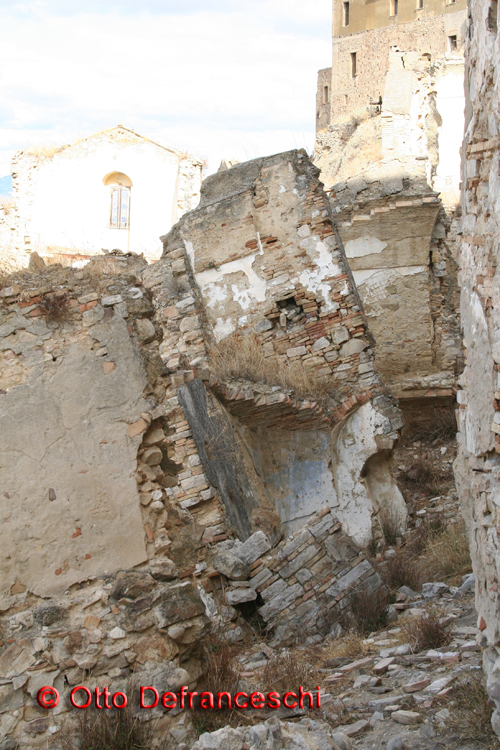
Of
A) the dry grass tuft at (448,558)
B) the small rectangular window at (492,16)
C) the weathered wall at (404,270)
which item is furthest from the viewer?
the weathered wall at (404,270)

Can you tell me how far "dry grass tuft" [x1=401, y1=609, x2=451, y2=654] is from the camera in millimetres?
4289

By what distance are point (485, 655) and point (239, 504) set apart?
3373 mm

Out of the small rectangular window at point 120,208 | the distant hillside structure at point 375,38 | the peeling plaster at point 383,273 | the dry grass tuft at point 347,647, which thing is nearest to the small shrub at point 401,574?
the dry grass tuft at point 347,647

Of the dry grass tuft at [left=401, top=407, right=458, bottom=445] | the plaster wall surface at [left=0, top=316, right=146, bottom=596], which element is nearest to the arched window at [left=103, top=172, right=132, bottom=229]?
the dry grass tuft at [left=401, top=407, right=458, bottom=445]

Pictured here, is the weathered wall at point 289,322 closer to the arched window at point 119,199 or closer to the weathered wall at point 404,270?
the weathered wall at point 404,270

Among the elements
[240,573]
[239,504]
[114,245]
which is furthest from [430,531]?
[114,245]

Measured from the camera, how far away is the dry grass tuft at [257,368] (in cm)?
806

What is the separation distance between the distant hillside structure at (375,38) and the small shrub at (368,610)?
31.8m

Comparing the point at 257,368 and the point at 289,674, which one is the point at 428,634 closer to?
the point at 289,674

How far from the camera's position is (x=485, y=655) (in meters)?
3.29

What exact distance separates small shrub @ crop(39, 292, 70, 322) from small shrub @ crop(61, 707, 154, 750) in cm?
290

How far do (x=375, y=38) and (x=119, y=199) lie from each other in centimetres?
2175

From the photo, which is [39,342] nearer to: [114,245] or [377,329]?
[377,329]

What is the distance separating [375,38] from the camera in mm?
35562
